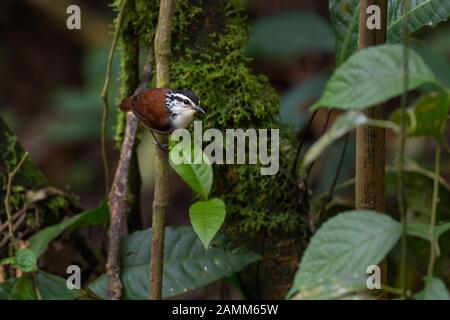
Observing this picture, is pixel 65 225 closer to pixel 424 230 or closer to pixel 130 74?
pixel 130 74

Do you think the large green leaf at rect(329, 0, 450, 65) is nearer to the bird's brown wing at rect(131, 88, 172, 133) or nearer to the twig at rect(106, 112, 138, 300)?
the bird's brown wing at rect(131, 88, 172, 133)

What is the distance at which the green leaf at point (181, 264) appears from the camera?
239 cm

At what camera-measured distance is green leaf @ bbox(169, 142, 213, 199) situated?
2062 mm

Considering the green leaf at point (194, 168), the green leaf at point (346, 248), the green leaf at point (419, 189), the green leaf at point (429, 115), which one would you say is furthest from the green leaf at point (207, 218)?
the green leaf at point (419, 189)

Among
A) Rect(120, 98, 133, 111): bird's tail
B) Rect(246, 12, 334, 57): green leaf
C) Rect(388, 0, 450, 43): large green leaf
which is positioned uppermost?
Rect(246, 12, 334, 57): green leaf

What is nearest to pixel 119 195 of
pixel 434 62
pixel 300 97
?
pixel 300 97

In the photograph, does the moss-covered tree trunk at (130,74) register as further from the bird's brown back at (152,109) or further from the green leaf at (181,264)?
the green leaf at (181,264)

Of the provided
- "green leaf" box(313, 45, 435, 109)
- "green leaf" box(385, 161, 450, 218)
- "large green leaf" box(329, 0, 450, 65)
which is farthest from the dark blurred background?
"green leaf" box(313, 45, 435, 109)

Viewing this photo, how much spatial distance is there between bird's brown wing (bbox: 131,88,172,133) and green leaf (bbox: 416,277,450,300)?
3.21ft

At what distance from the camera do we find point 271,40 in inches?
203

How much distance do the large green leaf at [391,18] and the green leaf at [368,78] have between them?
659mm

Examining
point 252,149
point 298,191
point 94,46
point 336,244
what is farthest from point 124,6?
point 94,46

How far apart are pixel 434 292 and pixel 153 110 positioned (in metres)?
1.10
